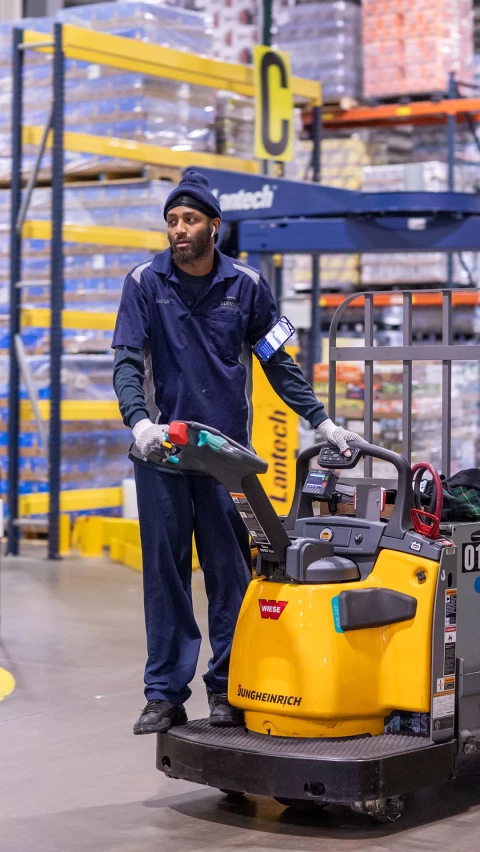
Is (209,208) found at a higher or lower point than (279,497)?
higher

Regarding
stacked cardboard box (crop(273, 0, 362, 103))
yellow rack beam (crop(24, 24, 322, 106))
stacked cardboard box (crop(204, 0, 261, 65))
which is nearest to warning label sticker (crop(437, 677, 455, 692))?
yellow rack beam (crop(24, 24, 322, 106))

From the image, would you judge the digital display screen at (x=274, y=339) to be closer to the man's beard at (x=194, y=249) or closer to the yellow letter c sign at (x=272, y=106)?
the man's beard at (x=194, y=249)

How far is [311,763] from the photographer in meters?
3.63

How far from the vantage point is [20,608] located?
24.4ft

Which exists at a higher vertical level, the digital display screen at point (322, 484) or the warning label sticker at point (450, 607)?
the digital display screen at point (322, 484)

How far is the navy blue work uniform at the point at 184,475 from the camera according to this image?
13.4 ft

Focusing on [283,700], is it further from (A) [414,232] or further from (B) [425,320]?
(B) [425,320]

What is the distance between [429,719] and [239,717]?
569 mm

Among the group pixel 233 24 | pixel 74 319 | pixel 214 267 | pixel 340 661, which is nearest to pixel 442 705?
pixel 340 661

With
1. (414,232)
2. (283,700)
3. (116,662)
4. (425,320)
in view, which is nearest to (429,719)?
(283,700)

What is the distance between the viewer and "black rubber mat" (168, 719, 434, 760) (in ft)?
12.0

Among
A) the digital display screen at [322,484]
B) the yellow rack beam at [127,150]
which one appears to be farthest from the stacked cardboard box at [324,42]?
the digital display screen at [322,484]

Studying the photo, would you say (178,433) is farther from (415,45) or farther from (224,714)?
(415,45)

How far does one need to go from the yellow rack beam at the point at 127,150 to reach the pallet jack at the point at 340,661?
232 inches
